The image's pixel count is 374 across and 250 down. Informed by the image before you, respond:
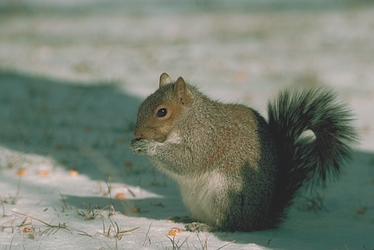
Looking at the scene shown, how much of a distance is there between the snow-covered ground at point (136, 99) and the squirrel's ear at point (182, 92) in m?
0.65

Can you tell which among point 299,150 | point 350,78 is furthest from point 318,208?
point 350,78

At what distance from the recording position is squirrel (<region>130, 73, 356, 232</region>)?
2.77 metres

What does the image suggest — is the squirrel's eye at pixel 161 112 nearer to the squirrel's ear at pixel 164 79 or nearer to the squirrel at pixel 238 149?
the squirrel at pixel 238 149

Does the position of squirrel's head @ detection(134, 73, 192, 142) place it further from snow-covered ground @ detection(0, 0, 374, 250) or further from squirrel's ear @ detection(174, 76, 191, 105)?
snow-covered ground @ detection(0, 0, 374, 250)

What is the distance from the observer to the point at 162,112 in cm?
286

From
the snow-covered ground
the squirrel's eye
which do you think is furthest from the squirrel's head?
the snow-covered ground

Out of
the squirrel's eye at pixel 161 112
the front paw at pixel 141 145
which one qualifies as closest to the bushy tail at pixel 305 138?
the squirrel's eye at pixel 161 112

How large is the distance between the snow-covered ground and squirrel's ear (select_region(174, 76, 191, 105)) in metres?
0.65

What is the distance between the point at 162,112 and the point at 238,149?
43 cm

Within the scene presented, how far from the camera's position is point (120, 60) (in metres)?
8.71

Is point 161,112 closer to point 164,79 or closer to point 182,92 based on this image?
point 182,92

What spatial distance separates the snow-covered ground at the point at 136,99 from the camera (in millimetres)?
2729

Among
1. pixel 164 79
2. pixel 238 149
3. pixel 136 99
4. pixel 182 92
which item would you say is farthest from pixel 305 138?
pixel 136 99

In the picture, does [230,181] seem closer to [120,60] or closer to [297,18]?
[120,60]
